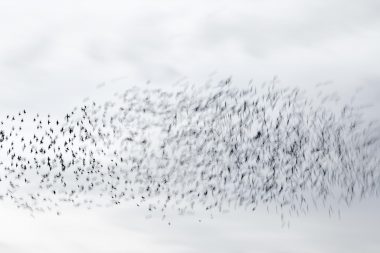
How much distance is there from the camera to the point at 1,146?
25.7m

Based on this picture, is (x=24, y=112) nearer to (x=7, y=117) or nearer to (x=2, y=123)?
(x=7, y=117)

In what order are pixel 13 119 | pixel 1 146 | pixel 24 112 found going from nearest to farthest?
pixel 24 112 → pixel 13 119 → pixel 1 146

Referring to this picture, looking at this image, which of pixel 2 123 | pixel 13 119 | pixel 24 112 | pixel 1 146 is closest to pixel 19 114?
pixel 24 112

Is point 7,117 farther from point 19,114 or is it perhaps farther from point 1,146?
point 1,146

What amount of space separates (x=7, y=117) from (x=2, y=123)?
11.0ft

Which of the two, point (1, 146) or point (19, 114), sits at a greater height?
point (19, 114)

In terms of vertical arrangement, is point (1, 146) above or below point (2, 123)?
below

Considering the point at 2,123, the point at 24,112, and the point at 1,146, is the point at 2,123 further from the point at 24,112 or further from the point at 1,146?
the point at 24,112

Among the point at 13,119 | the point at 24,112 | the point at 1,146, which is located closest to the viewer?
the point at 24,112

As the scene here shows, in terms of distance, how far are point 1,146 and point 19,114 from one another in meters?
7.13

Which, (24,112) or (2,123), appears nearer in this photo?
(24,112)

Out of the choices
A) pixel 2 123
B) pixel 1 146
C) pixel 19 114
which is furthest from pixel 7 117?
pixel 1 146

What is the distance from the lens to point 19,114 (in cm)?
2183

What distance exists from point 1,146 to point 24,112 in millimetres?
7919
